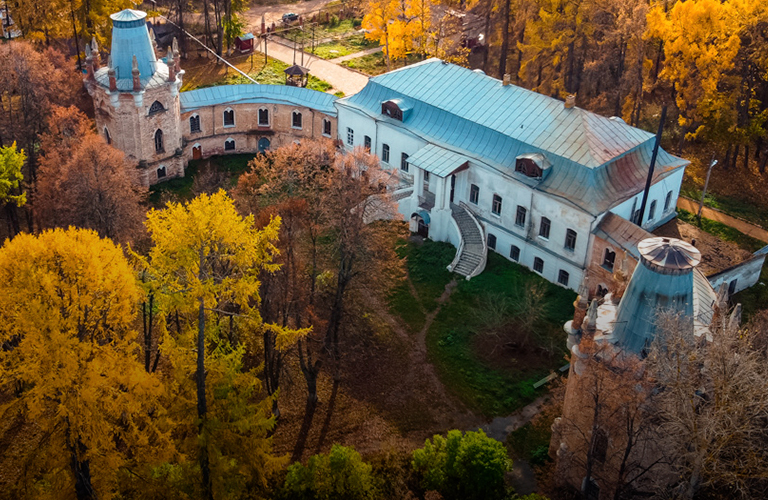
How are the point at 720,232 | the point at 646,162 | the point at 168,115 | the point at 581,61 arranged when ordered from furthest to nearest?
1. the point at 581,61
2. the point at 168,115
3. the point at 720,232
4. the point at 646,162

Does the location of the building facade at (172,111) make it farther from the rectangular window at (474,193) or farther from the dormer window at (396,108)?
the rectangular window at (474,193)

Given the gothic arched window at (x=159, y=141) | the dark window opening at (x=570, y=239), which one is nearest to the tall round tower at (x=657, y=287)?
the dark window opening at (x=570, y=239)

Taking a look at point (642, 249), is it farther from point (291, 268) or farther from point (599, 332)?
point (291, 268)

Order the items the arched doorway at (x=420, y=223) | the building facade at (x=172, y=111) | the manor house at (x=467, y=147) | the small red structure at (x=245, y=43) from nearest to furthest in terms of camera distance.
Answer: the manor house at (x=467, y=147) → the arched doorway at (x=420, y=223) → the building facade at (x=172, y=111) → the small red structure at (x=245, y=43)

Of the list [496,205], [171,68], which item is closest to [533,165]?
[496,205]

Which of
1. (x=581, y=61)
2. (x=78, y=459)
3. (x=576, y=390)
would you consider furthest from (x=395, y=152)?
(x=78, y=459)

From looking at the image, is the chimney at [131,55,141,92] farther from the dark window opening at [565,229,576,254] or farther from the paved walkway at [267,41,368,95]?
the dark window opening at [565,229,576,254]

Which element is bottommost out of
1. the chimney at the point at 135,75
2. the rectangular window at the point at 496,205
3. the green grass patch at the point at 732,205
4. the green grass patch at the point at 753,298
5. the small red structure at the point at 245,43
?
the green grass patch at the point at 753,298
